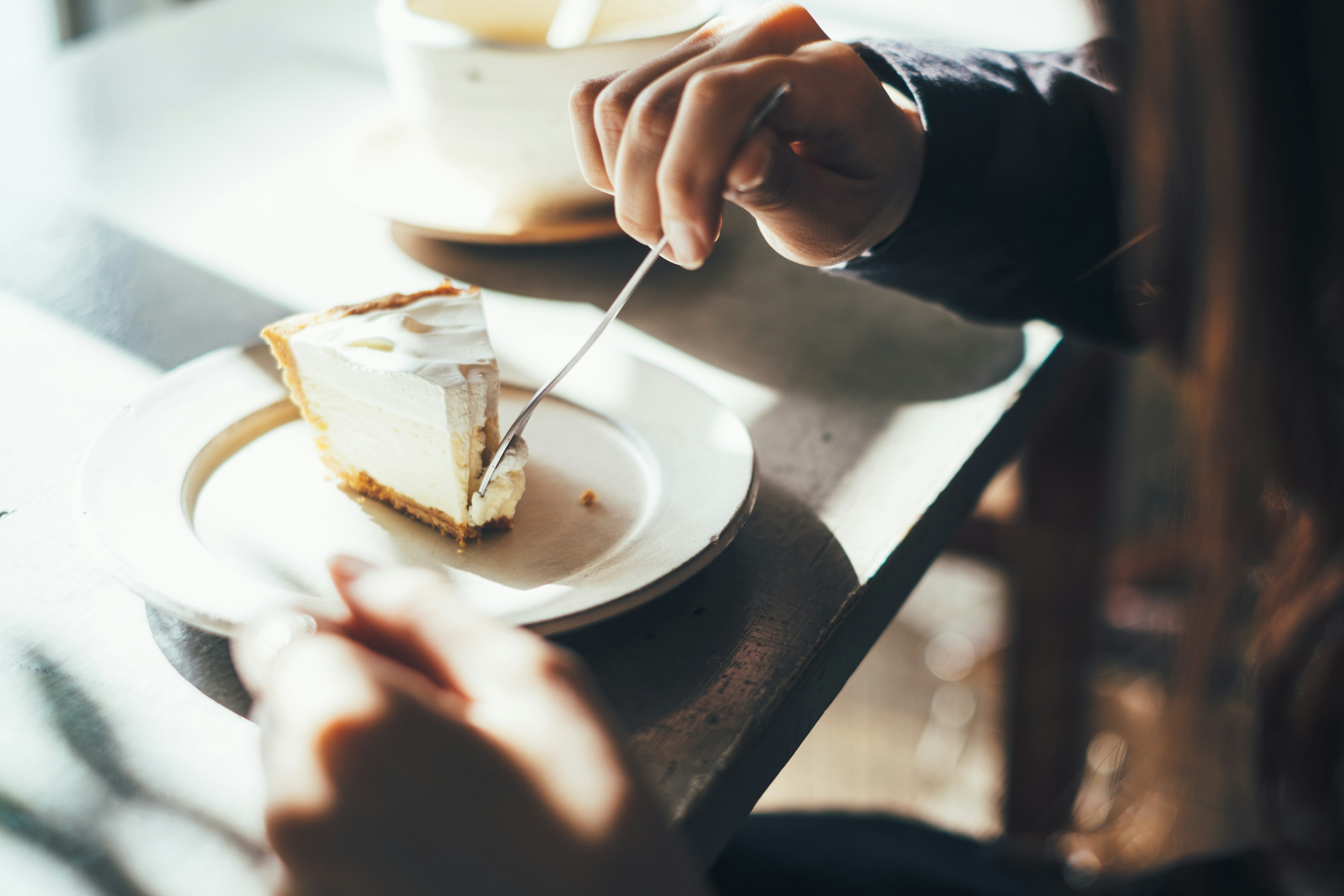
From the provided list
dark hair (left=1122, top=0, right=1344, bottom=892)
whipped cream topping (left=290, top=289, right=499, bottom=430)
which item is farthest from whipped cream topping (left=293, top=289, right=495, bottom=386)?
dark hair (left=1122, top=0, right=1344, bottom=892)

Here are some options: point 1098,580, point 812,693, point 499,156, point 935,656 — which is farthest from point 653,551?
point 935,656

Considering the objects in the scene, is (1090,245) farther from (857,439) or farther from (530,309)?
(530,309)

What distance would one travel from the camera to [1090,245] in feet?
2.50

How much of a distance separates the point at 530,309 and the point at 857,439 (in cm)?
28

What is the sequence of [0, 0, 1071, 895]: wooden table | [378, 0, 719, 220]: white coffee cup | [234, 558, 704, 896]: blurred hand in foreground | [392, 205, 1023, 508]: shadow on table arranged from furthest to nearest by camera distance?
[378, 0, 719, 220]: white coffee cup
[392, 205, 1023, 508]: shadow on table
[0, 0, 1071, 895]: wooden table
[234, 558, 704, 896]: blurred hand in foreground

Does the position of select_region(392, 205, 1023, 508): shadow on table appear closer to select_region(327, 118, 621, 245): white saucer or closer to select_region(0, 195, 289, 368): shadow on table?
select_region(327, 118, 621, 245): white saucer

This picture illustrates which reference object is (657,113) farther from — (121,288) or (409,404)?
(121,288)

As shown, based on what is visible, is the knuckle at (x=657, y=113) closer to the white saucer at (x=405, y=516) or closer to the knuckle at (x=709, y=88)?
the knuckle at (x=709, y=88)

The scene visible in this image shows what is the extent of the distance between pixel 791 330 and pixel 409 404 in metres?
0.31

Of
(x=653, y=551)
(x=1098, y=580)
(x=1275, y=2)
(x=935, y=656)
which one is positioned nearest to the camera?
(x=1275, y=2)

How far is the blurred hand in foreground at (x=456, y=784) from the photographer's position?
310mm

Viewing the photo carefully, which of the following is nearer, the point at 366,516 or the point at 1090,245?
the point at 366,516

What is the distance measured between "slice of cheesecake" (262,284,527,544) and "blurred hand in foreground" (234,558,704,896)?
0.21 m

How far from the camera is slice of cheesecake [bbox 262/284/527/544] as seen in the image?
57cm
